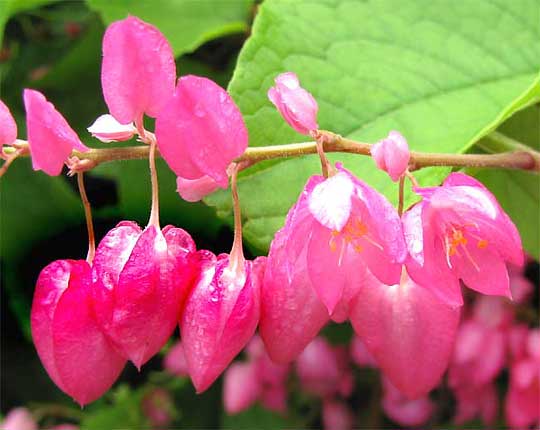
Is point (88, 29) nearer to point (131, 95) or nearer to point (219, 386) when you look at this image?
point (219, 386)

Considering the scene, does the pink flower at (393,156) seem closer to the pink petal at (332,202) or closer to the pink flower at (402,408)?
the pink petal at (332,202)

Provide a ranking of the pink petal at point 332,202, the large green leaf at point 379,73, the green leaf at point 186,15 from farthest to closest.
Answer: the green leaf at point 186,15
the large green leaf at point 379,73
the pink petal at point 332,202

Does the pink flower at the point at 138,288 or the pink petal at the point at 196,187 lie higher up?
the pink petal at the point at 196,187

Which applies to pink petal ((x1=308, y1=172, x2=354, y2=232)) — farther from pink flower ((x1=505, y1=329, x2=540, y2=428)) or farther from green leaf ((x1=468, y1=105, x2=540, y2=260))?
pink flower ((x1=505, y1=329, x2=540, y2=428))

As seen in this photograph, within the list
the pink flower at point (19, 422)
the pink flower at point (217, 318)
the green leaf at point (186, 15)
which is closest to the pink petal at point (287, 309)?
the pink flower at point (217, 318)

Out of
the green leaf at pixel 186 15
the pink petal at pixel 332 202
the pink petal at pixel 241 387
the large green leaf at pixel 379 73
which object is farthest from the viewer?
the pink petal at pixel 241 387

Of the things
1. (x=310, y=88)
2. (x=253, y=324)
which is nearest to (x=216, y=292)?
(x=253, y=324)
